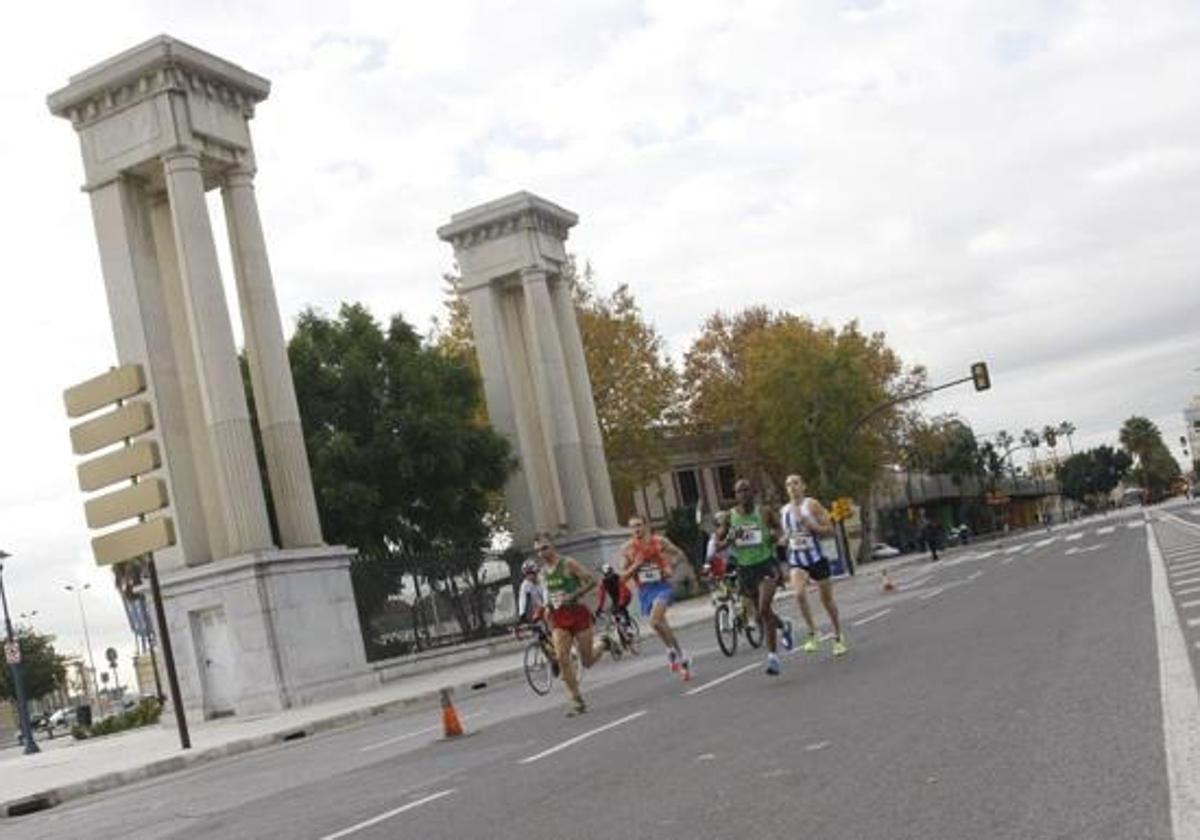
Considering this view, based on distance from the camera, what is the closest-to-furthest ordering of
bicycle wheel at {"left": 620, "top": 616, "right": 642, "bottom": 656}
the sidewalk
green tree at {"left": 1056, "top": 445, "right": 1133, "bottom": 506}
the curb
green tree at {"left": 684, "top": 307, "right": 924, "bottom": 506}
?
1. the curb
2. the sidewalk
3. bicycle wheel at {"left": 620, "top": 616, "right": 642, "bottom": 656}
4. green tree at {"left": 684, "top": 307, "right": 924, "bottom": 506}
5. green tree at {"left": 1056, "top": 445, "right": 1133, "bottom": 506}

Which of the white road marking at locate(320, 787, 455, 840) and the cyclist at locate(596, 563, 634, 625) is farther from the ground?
the cyclist at locate(596, 563, 634, 625)

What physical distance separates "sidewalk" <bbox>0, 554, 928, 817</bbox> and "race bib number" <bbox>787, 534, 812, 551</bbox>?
889 cm

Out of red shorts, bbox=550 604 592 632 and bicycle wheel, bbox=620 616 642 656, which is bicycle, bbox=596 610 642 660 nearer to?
bicycle wheel, bbox=620 616 642 656

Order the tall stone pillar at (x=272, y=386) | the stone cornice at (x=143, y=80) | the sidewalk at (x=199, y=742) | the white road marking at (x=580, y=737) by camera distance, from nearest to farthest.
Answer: the white road marking at (x=580, y=737), the sidewalk at (x=199, y=742), the stone cornice at (x=143, y=80), the tall stone pillar at (x=272, y=386)

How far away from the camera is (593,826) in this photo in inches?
286

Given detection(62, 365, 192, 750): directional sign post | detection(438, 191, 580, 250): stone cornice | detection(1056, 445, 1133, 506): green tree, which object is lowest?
detection(1056, 445, 1133, 506): green tree

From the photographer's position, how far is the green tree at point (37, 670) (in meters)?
90.4

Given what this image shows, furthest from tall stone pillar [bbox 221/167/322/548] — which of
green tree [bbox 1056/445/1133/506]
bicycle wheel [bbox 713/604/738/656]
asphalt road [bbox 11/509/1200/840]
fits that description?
green tree [bbox 1056/445/1133/506]

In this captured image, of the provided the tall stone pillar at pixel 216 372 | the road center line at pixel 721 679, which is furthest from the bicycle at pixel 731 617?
the tall stone pillar at pixel 216 372

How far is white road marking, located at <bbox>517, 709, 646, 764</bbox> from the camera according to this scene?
10789 mm

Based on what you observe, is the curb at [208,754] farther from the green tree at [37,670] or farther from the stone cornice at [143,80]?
the green tree at [37,670]

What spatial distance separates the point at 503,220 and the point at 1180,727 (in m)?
38.3

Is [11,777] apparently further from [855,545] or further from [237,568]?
[855,545]

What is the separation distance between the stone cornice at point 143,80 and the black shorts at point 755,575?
17770 millimetres
